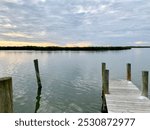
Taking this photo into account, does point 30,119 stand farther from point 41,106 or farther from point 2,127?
point 41,106

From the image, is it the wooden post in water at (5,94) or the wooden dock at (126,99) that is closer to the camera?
the wooden post in water at (5,94)

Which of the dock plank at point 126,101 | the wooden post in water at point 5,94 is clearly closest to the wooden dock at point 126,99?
the dock plank at point 126,101

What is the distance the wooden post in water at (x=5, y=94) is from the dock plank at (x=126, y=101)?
263 inches

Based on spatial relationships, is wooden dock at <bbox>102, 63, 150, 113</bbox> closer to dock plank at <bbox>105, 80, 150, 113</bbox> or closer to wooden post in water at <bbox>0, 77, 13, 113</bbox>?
dock plank at <bbox>105, 80, 150, 113</bbox>

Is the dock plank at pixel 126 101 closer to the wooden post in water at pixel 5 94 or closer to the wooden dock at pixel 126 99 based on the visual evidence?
the wooden dock at pixel 126 99

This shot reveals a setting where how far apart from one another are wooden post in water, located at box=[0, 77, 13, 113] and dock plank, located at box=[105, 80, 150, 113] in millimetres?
6677

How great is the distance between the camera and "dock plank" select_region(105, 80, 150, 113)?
978 cm

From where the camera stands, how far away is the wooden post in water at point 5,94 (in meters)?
3.18

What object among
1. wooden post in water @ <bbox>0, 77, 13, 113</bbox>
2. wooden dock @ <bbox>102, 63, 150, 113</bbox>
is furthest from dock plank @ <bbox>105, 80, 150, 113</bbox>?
wooden post in water @ <bbox>0, 77, 13, 113</bbox>

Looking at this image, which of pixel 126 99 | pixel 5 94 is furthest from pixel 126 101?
pixel 5 94

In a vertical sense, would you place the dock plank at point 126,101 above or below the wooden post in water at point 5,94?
below

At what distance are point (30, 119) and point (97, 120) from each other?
967mm

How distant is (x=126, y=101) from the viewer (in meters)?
11.1

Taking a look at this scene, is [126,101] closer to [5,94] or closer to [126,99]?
[126,99]
